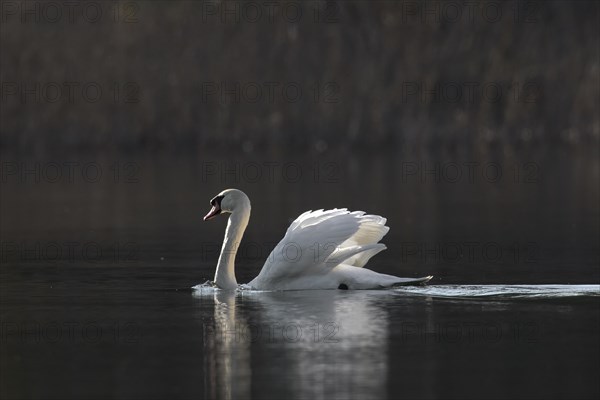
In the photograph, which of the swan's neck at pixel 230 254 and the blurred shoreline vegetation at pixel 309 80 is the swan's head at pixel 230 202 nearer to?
the swan's neck at pixel 230 254

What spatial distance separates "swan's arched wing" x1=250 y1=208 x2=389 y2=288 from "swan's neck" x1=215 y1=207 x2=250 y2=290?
0.20 metres

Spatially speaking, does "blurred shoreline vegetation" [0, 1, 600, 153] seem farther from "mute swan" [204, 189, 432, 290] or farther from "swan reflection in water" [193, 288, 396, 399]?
"swan reflection in water" [193, 288, 396, 399]

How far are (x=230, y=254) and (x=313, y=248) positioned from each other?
2.97 feet

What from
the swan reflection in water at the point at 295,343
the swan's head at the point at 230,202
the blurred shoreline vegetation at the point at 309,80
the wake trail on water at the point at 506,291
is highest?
the blurred shoreline vegetation at the point at 309,80

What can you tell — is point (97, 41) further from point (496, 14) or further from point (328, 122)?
point (496, 14)

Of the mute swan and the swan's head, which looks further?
the swan's head

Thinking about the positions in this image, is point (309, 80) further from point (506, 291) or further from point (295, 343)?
point (295, 343)

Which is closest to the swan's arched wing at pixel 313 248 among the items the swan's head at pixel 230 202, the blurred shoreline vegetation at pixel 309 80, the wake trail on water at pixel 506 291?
the wake trail on water at pixel 506 291

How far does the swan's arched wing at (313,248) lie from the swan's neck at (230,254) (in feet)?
0.67

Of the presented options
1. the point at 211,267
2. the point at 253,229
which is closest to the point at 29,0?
the point at 253,229

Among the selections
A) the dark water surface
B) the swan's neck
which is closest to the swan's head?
the swan's neck

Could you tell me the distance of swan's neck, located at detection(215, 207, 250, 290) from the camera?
40.0ft

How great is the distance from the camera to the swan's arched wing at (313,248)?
1178cm

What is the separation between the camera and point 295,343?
372 inches
